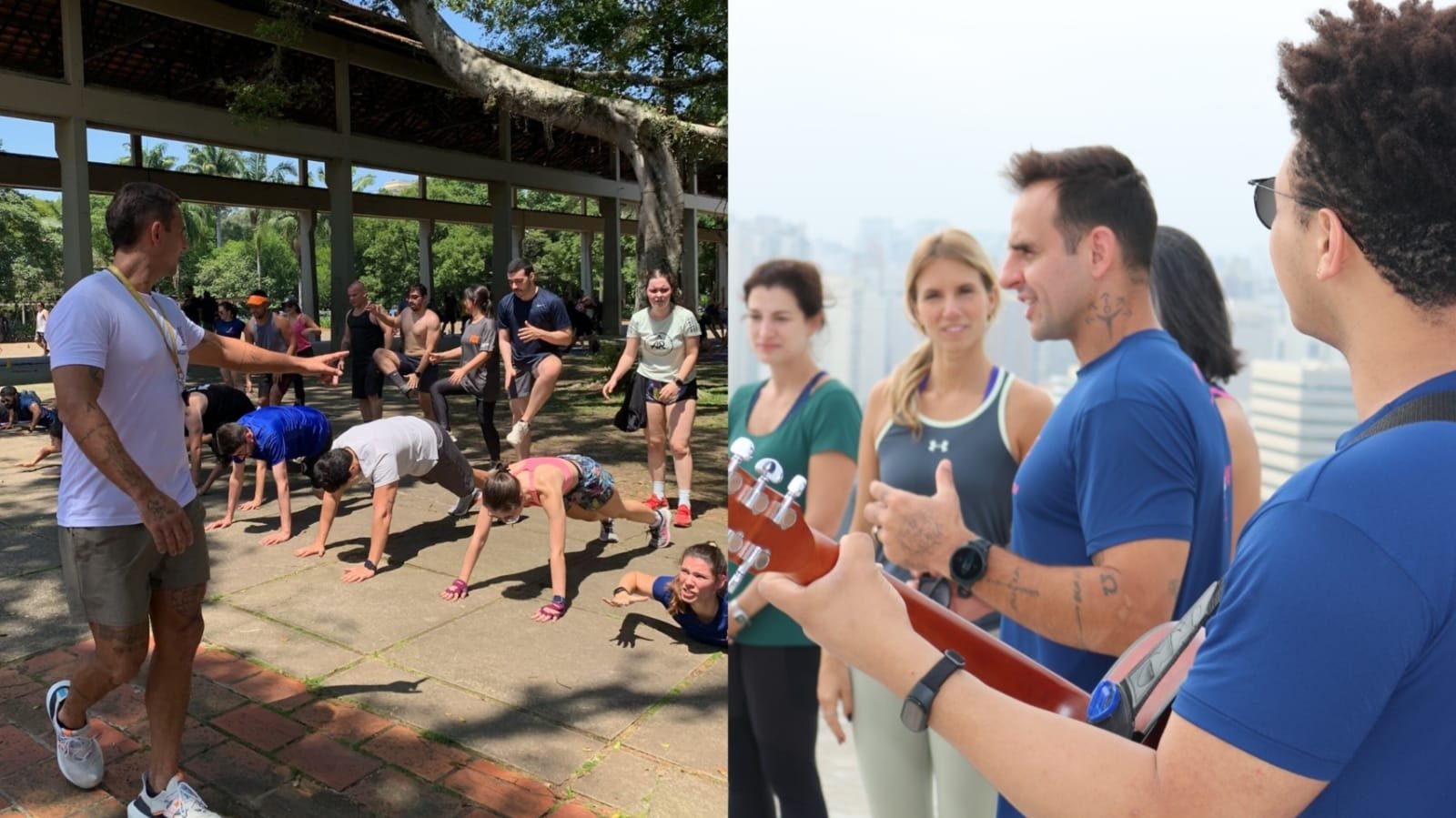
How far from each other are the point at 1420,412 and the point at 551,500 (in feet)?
14.7

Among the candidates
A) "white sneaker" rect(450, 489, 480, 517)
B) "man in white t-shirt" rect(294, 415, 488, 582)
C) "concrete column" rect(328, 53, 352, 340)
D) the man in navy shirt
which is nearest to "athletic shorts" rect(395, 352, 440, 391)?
the man in navy shirt

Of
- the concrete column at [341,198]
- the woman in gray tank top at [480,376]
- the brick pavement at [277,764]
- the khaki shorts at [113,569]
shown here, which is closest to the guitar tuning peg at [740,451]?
the brick pavement at [277,764]

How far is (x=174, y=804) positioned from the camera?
288 centimetres

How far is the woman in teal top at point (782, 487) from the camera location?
1504 mm

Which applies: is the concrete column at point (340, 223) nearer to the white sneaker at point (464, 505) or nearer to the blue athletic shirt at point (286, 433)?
the blue athletic shirt at point (286, 433)

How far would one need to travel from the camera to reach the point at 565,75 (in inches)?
496

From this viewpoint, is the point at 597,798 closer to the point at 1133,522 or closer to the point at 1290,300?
the point at 1133,522

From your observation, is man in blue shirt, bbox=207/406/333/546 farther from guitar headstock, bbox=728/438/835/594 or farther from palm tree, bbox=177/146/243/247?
palm tree, bbox=177/146/243/247

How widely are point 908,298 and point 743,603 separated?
56 centimetres

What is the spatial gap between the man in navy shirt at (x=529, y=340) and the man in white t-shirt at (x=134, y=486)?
4315 millimetres

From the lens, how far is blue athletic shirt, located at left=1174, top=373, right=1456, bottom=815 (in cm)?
85

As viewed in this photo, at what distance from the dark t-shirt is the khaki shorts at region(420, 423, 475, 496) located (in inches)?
50.5

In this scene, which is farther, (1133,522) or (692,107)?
(692,107)

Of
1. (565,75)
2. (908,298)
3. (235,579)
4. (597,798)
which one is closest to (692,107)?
(565,75)
